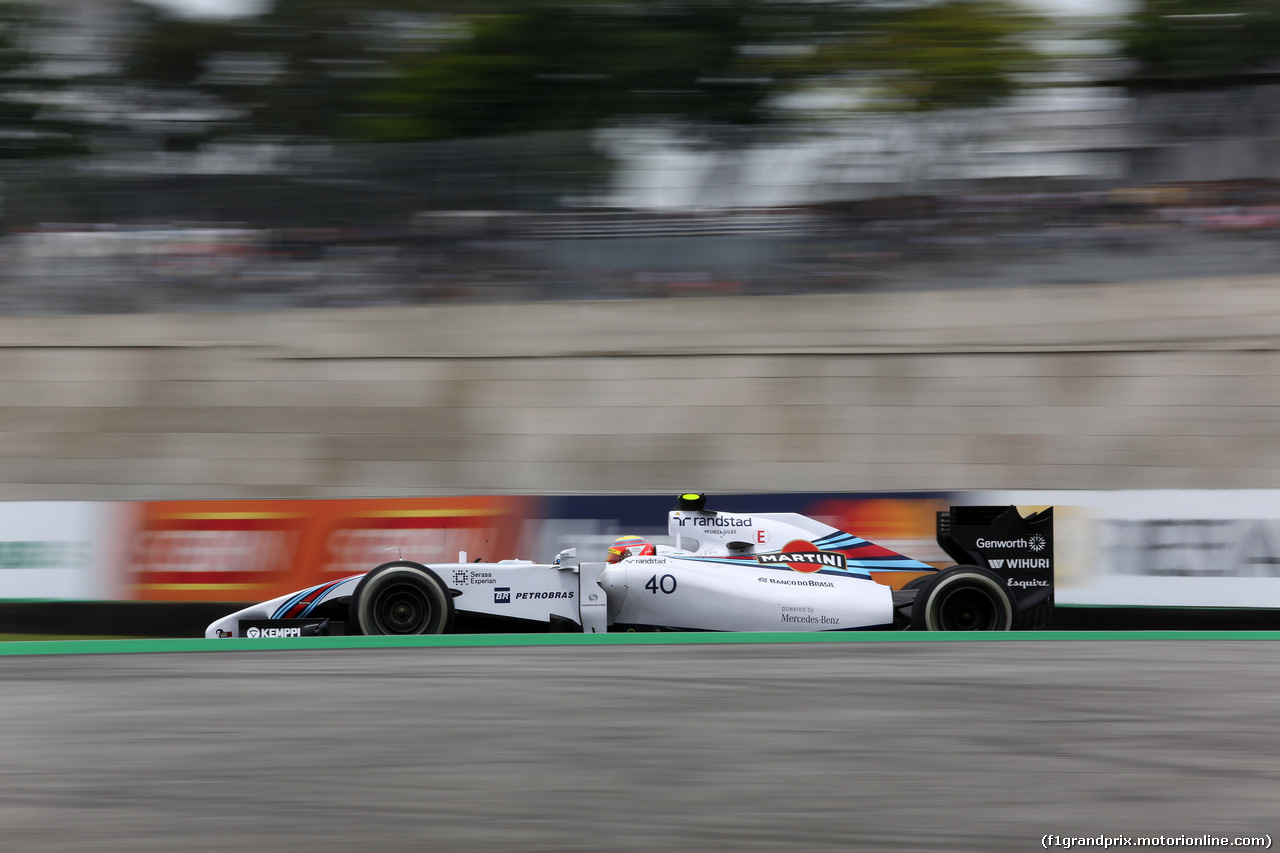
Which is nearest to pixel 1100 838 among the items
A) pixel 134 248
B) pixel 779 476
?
pixel 779 476

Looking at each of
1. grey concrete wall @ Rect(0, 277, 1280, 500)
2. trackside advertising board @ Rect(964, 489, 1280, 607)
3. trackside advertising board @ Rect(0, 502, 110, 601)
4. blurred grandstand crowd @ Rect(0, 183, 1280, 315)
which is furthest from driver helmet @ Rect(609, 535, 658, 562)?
blurred grandstand crowd @ Rect(0, 183, 1280, 315)

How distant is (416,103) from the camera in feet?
54.1

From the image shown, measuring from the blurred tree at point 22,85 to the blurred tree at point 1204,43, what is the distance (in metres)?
15.5

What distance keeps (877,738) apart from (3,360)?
13404mm

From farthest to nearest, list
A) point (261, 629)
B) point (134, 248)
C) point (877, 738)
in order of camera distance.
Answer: point (134, 248)
point (261, 629)
point (877, 738)

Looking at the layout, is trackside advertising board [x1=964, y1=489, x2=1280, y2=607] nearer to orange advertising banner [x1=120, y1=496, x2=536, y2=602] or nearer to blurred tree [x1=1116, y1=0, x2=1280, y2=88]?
orange advertising banner [x1=120, y1=496, x2=536, y2=602]

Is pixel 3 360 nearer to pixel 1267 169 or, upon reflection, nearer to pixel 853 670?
pixel 853 670

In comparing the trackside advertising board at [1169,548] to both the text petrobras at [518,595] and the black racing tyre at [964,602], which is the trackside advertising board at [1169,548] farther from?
the text petrobras at [518,595]

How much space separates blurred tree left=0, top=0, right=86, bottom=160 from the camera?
17984mm

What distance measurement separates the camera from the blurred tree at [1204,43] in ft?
47.4

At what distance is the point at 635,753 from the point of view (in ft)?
12.7

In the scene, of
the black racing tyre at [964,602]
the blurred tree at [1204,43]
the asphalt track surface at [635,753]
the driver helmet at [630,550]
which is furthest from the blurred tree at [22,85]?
the black racing tyre at [964,602]

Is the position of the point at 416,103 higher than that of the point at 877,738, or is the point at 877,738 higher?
the point at 416,103

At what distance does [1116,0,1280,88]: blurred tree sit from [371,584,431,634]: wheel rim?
11.5 meters
